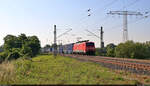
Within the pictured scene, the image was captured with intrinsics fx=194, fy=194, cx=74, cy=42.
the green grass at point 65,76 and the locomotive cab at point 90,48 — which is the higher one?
the locomotive cab at point 90,48

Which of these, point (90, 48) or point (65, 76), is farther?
point (90, 48)

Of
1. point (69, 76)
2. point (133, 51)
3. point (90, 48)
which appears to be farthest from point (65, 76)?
point (133, 51)

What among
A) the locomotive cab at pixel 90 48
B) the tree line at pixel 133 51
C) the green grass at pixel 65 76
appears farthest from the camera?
the tree line at pixel 133 51

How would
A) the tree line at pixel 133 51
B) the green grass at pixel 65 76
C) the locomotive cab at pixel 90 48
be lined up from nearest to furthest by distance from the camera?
the green grass at pixel 65 76 → the locomotive cab at pixel 90 48 → the tree line at pixel 133 51

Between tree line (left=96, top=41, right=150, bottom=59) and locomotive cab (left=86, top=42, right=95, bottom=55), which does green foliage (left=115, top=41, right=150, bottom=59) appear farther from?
locomotive cab (left=86, top=42, right=95, bottom=55)

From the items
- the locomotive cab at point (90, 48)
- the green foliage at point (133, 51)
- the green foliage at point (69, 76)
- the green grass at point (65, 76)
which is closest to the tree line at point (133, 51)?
the green foliage at point (133, 51)

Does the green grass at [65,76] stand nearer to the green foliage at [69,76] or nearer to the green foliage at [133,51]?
the green foliage at [69,76]

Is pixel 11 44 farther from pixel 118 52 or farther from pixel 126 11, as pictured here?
pixel 126 11

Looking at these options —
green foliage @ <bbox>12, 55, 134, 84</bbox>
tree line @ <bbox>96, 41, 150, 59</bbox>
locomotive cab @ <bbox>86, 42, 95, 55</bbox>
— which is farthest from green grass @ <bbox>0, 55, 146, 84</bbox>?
tree line @ <bbox>96, 41, 150, 59</bbox>

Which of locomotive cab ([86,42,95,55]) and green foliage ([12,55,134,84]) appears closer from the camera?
green foliage ([12,55,134,84])

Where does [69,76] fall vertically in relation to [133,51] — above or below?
below

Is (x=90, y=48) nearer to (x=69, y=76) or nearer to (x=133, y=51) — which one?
(x=133, y=51)

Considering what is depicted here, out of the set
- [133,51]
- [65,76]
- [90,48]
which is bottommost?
[65,76]

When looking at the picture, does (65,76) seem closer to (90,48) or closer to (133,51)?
(90,48)
